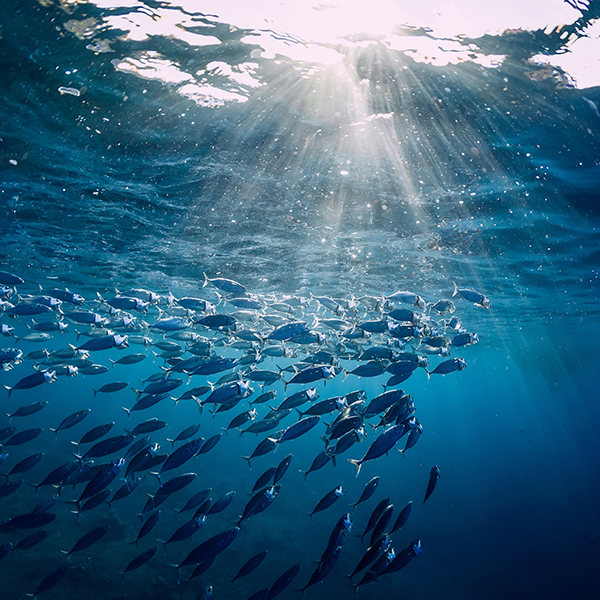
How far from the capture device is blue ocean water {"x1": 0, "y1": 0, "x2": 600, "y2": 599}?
6566 mm

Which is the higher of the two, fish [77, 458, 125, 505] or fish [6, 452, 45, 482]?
fish [77, 458, 125, 505]

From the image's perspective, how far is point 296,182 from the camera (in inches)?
408

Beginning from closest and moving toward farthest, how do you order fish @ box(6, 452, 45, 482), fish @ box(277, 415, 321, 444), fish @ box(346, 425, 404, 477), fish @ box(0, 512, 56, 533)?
fish @ box(346, 425, 404, 477)
fish @ box(277, 415, 321, 444)
fish @ box(0, 512, 56, 533)
fish @ box(6, 452, 45, 482)

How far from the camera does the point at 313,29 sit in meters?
6.25

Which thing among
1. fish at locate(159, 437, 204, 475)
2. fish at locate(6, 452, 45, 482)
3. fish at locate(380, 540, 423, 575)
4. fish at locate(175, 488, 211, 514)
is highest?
fish at locate(159, 437, 204, 475)

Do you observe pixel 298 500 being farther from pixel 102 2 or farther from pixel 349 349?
pixel 102 2

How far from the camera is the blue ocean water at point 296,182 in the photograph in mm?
6566

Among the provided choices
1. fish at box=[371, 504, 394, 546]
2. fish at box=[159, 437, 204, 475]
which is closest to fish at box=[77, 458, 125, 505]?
fish at box=[159, 437, 204, 475]

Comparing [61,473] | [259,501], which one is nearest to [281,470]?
[259,501]

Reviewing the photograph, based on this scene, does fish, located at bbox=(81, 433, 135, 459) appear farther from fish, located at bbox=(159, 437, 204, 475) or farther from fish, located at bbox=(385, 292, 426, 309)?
fish, located at bbox=(385, 292, 426, 309)

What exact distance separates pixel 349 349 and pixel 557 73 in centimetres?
856

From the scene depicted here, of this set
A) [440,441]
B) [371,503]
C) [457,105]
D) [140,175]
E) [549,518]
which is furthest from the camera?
[440,441]

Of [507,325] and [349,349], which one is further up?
[349,349]

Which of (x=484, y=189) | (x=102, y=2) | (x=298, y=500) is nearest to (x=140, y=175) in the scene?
(x=102, y=2)
